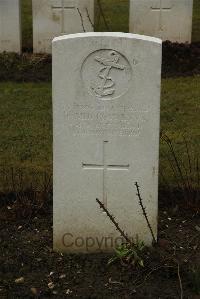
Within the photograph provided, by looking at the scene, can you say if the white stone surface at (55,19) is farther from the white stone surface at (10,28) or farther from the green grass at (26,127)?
the green grass at (26,127)

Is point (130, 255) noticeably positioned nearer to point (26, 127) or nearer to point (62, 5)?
point (26, 127)

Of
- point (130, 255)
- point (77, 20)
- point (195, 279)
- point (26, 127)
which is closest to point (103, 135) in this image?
point (130, 255)

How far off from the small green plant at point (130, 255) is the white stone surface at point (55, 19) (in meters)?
6.51

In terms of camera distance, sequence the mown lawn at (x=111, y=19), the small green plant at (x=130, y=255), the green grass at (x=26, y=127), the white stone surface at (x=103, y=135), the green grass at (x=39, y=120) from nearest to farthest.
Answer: the white stone surface at (x=103, y=135) → the small green plant at (x=130, y=255) → the green grass at (x=26, y=127) → the green grass at (x=39, y=120) → the mown lawn at (x=111, y=19)

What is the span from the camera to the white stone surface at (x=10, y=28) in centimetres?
1059

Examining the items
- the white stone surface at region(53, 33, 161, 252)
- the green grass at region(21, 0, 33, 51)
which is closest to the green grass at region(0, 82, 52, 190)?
the white stone surface at region(53, 33, 161, 252)

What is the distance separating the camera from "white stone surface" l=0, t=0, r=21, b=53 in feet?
34.7

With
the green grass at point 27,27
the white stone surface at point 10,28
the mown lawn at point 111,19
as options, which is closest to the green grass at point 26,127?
the white stone surface at point 10,28

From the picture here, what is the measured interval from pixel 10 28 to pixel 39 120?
131 inches

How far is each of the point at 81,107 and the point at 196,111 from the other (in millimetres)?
3758

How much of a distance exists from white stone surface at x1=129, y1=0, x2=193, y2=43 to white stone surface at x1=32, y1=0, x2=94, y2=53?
0.71 meters

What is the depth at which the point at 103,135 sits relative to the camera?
4.59m

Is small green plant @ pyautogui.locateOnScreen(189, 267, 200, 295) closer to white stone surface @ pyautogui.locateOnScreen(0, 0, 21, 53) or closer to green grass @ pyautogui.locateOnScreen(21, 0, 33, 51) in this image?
white stone surface @ pyautogui.locateOnScreen(0, 0, 21, 53)

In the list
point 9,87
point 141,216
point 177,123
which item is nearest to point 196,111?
point 177,123
